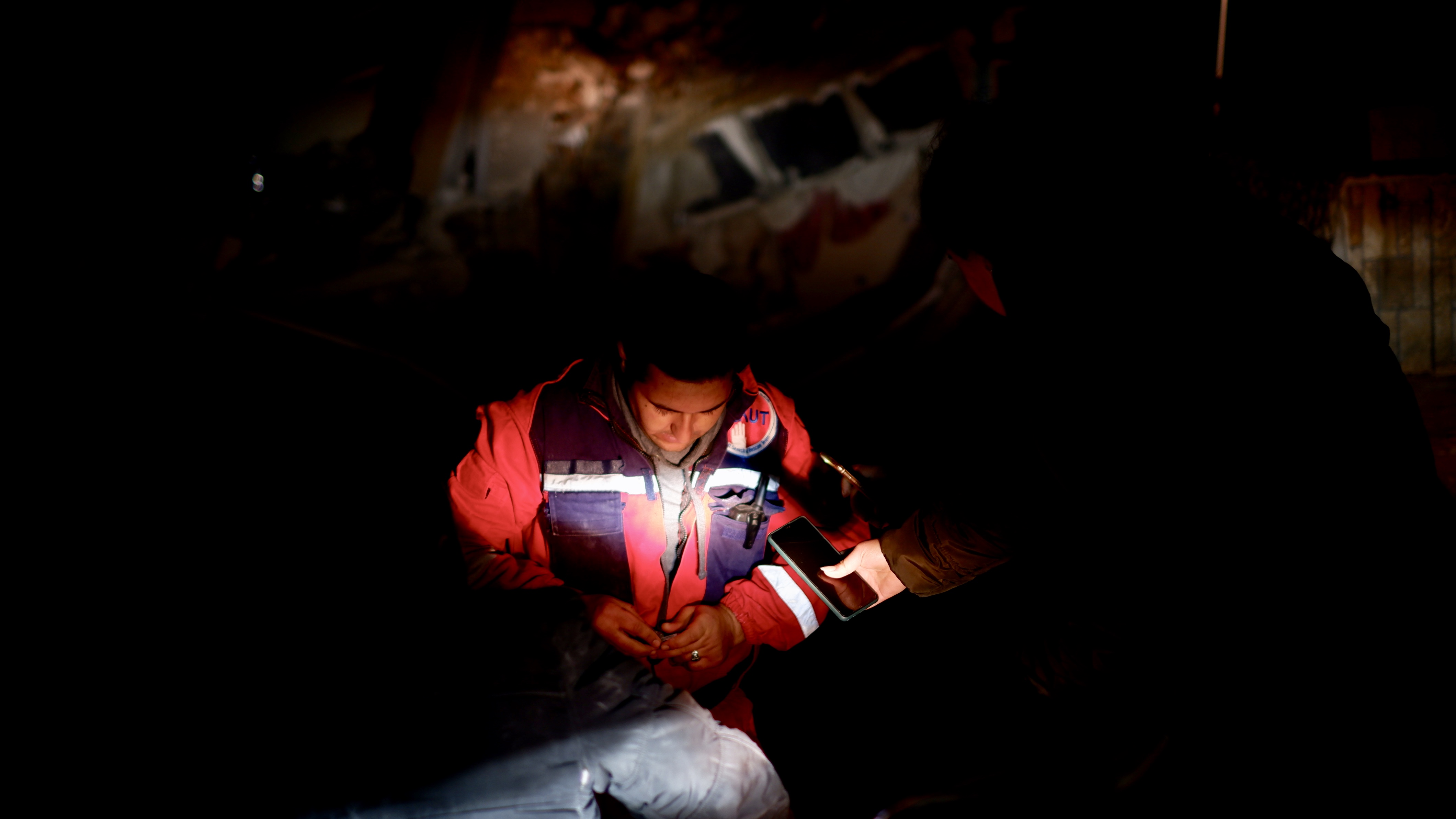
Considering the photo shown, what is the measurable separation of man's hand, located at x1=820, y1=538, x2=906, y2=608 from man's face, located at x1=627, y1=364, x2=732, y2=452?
2.10 ft

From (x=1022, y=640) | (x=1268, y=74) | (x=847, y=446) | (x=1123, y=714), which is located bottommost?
(x=1022, y=640)

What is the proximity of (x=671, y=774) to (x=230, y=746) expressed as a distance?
158 cm

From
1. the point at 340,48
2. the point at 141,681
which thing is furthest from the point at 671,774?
the point at 340,48

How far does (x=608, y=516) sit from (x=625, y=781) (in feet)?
2.63

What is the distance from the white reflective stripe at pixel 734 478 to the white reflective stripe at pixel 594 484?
217 millimetres

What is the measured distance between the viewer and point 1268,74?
10.4ft

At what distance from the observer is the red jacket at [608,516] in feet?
6.75

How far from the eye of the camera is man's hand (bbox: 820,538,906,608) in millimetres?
2037

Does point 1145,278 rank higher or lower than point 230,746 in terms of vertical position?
higher

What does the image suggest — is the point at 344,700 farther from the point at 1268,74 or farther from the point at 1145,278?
the point at 1268,74

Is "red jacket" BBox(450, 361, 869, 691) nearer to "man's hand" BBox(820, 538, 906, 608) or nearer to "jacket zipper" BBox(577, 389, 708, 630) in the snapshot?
"jacket zipper" BBox(577, 389, 708, 630)

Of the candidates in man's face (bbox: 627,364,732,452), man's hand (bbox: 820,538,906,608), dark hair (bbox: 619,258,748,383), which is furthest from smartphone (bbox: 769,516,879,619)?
dark hair (bbox: 619,258,748,383)

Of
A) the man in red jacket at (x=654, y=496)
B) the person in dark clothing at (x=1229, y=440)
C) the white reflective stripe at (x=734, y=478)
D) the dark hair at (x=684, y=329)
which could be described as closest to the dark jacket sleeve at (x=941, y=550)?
the man in red jacket at (x=654, y=496)

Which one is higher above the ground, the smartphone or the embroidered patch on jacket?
the embroidered patch on jacket
